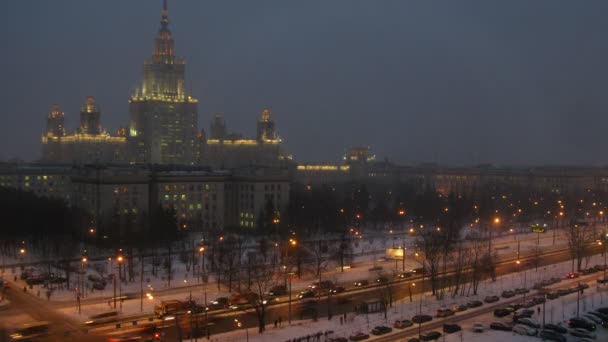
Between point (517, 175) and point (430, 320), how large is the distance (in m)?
72.9

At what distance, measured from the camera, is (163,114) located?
80062 mm

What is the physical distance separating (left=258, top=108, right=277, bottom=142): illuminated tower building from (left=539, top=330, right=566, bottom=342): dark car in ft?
265

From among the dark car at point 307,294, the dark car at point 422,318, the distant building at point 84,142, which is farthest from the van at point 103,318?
the distant building at point 84,142

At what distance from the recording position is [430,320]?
20391 millimetres

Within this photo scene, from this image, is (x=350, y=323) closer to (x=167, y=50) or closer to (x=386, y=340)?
(x=386, y=340)

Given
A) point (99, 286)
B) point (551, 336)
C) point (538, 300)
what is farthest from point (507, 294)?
point (99, 286)

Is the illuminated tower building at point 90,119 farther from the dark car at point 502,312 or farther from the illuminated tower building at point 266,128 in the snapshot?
the dark car at point 502,312

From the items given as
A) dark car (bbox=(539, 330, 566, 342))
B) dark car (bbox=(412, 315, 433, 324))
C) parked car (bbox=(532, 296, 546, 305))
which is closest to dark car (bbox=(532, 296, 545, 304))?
parked car (bbox=(532, 296, 546, 305))

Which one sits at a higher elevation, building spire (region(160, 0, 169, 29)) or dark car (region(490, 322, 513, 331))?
building spire (region(160, 0, 169, 29))

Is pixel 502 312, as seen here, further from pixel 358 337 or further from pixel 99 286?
pixel 99 286

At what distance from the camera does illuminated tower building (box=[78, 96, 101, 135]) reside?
85.1 meters

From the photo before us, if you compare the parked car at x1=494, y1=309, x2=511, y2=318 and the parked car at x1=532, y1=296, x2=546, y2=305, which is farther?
the parked car at x1=532, y1=296, x2=546, y2=305

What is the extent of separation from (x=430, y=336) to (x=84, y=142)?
243 feet

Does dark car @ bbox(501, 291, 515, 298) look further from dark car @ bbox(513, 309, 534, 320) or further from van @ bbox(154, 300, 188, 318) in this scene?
van @ bbox(154, 300, 188, 318)
